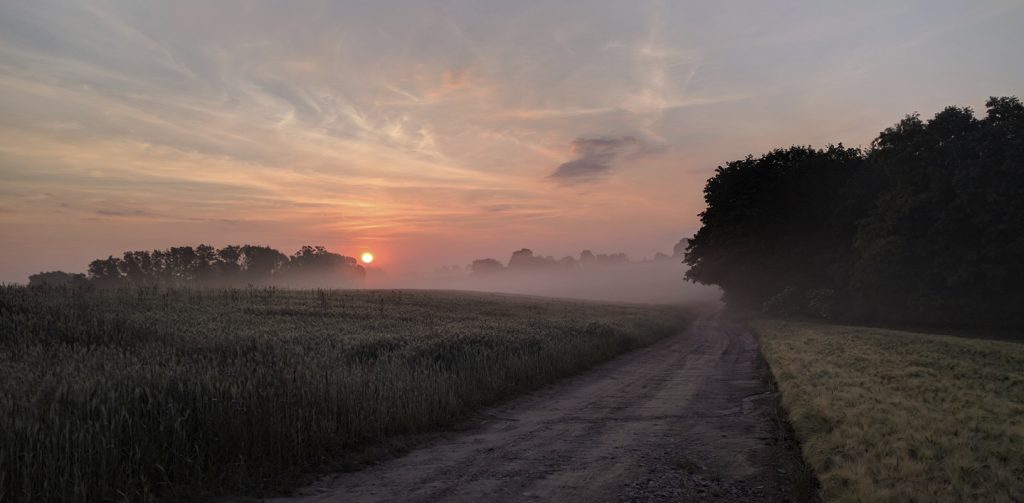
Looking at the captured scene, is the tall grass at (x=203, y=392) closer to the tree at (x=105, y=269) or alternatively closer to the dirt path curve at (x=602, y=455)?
the dirt path curve at (x=602, y=455)

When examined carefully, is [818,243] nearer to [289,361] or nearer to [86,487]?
[289,361]

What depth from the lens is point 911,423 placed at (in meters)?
9.74

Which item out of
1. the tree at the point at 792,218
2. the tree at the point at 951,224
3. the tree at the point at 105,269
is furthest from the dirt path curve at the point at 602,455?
the tree at the point at 105,269

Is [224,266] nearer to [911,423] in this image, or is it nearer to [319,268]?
[319,268]

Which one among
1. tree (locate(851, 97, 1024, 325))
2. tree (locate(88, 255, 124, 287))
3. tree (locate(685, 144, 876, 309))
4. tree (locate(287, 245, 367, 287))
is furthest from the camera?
tree (locate(287, 245, 367, 287))

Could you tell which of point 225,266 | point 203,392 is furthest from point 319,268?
point 203,392

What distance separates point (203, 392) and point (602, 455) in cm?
686

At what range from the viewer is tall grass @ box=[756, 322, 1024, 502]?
6848 mm

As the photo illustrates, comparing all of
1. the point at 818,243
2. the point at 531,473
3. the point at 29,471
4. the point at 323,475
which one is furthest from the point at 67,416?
the point at 818,243

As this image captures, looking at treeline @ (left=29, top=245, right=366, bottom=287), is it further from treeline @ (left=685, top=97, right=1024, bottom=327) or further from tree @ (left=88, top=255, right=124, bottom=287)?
treeline @ (left=685, top=97, right=1024, bottom=327)

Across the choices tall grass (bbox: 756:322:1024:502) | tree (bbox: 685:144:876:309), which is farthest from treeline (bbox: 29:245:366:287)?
tall grass (bbox: 756:322:1024:502)

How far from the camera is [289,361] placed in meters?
12.4

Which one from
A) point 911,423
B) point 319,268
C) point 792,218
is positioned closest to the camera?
point 911,423

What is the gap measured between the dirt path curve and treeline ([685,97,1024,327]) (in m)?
31.8
